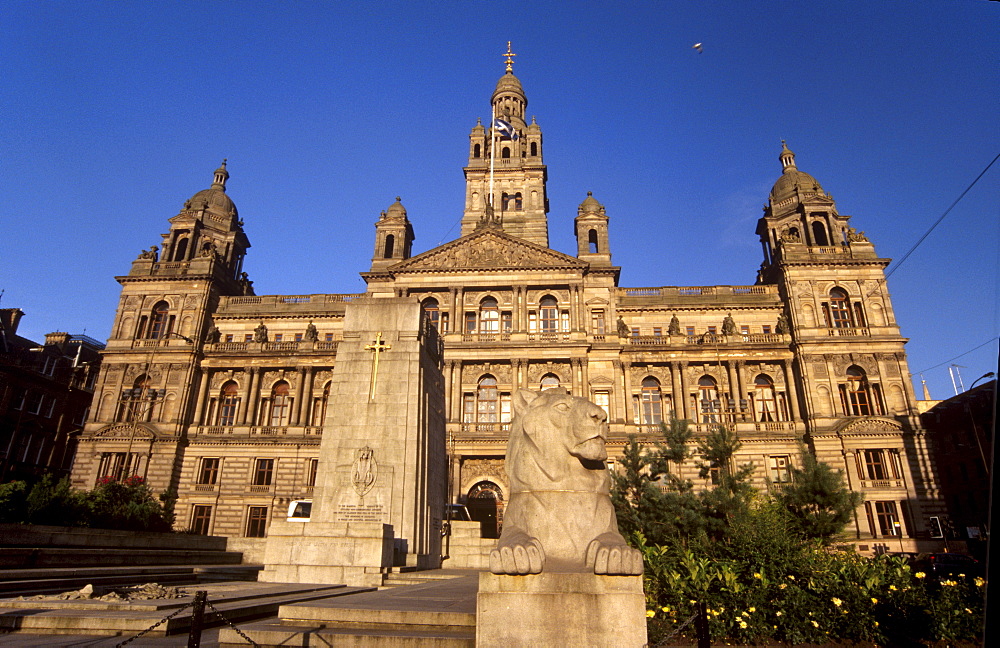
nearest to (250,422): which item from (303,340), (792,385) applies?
(303,340)

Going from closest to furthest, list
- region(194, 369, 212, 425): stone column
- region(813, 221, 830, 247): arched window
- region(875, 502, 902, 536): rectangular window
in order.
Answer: region(875, 502, 902, 536): rectangular window, region(194, 369, 212, 425): stone column, region(813, 221, 830, 247): arched window

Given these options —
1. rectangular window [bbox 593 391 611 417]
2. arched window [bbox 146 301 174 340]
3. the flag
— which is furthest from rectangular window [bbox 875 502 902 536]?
arched window [bbox 146 301 174 340]

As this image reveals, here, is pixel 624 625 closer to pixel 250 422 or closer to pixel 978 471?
pixel 250 422

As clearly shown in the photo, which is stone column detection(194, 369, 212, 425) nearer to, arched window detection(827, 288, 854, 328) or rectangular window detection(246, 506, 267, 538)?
rectangular window detection(246, 506, 267, 538)

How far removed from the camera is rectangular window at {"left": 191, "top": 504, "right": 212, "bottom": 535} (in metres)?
40.8

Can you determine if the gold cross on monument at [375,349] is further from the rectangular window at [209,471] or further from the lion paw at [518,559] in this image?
the rectangular window at [209,471]

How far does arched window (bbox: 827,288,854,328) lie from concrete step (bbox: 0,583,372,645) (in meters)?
41.6

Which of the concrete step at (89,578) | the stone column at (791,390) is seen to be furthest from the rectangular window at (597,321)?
the concrete step at (89,578)

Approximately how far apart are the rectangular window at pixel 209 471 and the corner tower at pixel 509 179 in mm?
25891

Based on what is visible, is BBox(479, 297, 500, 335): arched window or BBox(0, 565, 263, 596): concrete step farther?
BBox(479, 297, 500, 335): arched window

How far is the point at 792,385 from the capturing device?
1625 inches

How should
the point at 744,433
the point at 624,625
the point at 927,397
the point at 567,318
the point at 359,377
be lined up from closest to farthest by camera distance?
1. the point at 624,625
2. the point at 359,377
3. the point at 744,433
4. the point at 567,318
5. the point at 927,397

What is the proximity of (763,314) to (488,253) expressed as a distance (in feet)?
68.9

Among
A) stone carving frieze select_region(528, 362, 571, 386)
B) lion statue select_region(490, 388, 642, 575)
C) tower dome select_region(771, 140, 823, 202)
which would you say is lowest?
lion statue select_region(490, 388, 642, 575)
